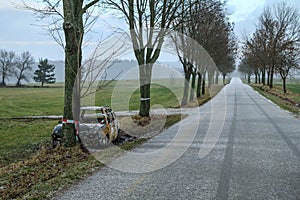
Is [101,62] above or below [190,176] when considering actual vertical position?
above

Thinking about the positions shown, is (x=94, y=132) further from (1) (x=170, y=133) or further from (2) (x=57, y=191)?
(2) (x=57, y=191)

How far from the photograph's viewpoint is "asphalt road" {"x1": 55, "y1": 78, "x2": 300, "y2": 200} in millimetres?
5559

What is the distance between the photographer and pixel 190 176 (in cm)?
662

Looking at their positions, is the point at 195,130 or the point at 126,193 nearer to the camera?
the point at 126,193

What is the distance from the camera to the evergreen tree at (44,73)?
97.9m

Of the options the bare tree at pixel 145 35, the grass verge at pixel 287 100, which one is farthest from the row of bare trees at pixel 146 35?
the grass verge at pixel 287 100

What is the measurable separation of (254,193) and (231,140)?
5.51 metres

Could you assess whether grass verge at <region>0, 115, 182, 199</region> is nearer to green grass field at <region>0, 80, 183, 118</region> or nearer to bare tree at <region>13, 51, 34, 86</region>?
green grass field at <region>0, 80, 183, 118</region>

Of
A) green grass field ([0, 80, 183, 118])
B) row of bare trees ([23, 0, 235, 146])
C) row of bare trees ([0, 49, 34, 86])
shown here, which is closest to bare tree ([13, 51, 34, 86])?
row of bare trees ([0, 49, 34, 86])

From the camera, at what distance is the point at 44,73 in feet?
325

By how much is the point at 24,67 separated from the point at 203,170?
107 meters

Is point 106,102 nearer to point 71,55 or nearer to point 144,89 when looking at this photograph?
point 144,89

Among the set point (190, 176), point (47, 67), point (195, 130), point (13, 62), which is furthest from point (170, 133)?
point (13, 62)

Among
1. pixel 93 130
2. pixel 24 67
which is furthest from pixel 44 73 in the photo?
pixel 93 130
